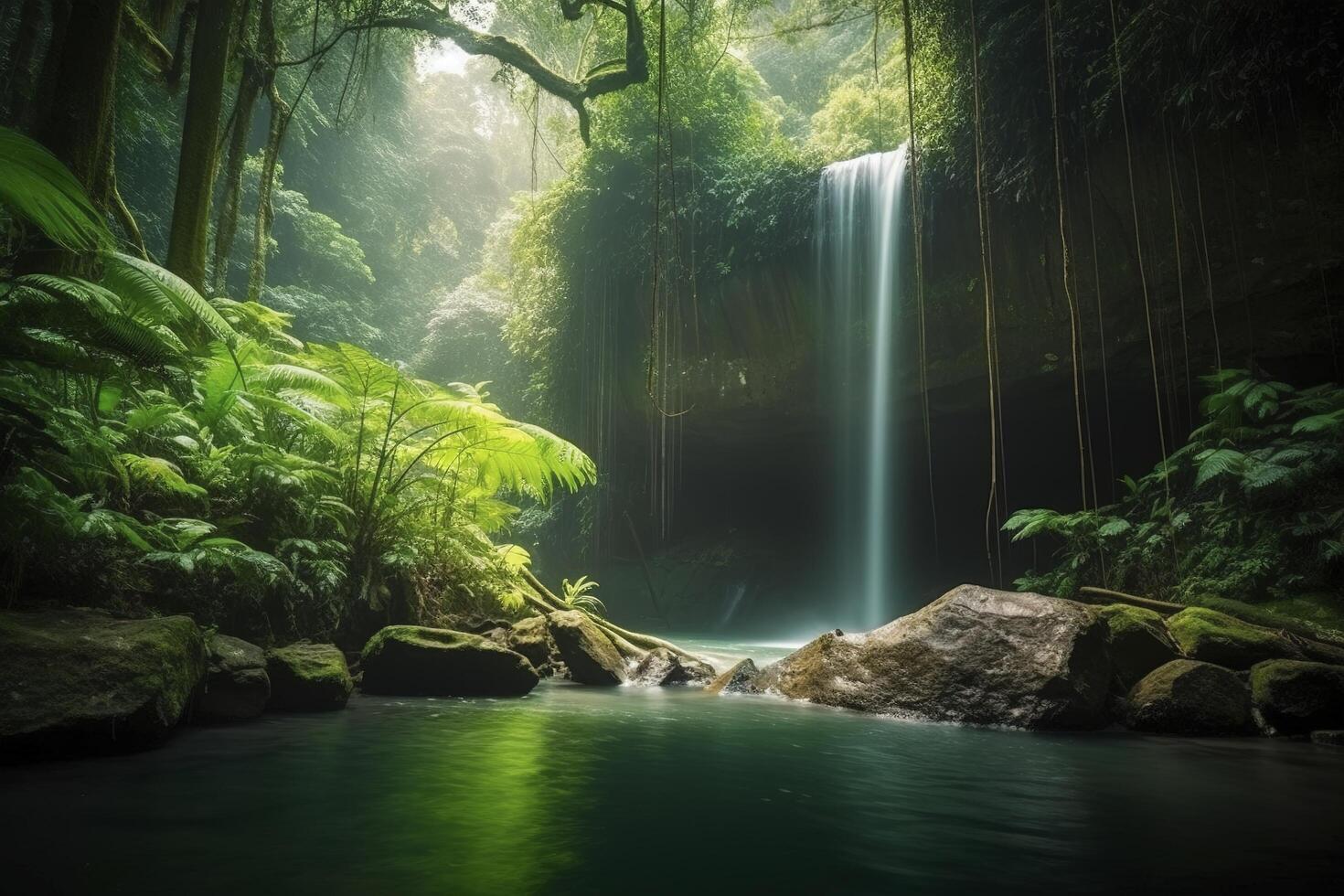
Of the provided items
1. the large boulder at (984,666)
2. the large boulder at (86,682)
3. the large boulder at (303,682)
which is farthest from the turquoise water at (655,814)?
the large boulder at (984,666)

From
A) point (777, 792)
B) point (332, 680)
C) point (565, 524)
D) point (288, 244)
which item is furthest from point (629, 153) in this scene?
point (288, 244)

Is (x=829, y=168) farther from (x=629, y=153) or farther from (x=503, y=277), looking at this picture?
(x=503, y=277)

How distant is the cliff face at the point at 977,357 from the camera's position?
27.4ft

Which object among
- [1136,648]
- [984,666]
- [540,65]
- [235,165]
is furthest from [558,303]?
[1136,648]

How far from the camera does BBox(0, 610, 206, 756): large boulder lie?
2861 mm

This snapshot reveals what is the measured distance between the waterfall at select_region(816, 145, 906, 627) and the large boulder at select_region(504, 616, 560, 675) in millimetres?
7152

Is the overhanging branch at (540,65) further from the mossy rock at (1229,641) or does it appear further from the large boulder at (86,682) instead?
the mossy rock at (1229,641)

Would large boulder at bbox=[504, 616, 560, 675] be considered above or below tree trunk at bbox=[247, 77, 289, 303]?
below

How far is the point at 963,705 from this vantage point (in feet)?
16.5

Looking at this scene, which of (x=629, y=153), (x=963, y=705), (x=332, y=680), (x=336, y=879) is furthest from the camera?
(x=629, y=153)

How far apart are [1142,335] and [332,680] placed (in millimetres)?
9852

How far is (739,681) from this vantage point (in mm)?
6523

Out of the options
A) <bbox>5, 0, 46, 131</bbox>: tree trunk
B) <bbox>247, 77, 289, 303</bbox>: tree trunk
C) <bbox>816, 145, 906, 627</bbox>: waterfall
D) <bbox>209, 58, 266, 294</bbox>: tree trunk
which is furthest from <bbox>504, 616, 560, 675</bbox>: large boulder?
<bbox>5, 0, 46, 131</bbox>: tree trunk

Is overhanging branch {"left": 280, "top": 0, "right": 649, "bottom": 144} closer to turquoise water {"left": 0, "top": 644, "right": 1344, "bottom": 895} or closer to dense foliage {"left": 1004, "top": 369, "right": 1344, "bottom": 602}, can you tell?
dense foliage {"left": 1004, "top": 369, "right": 1344, "bottom": 602}
